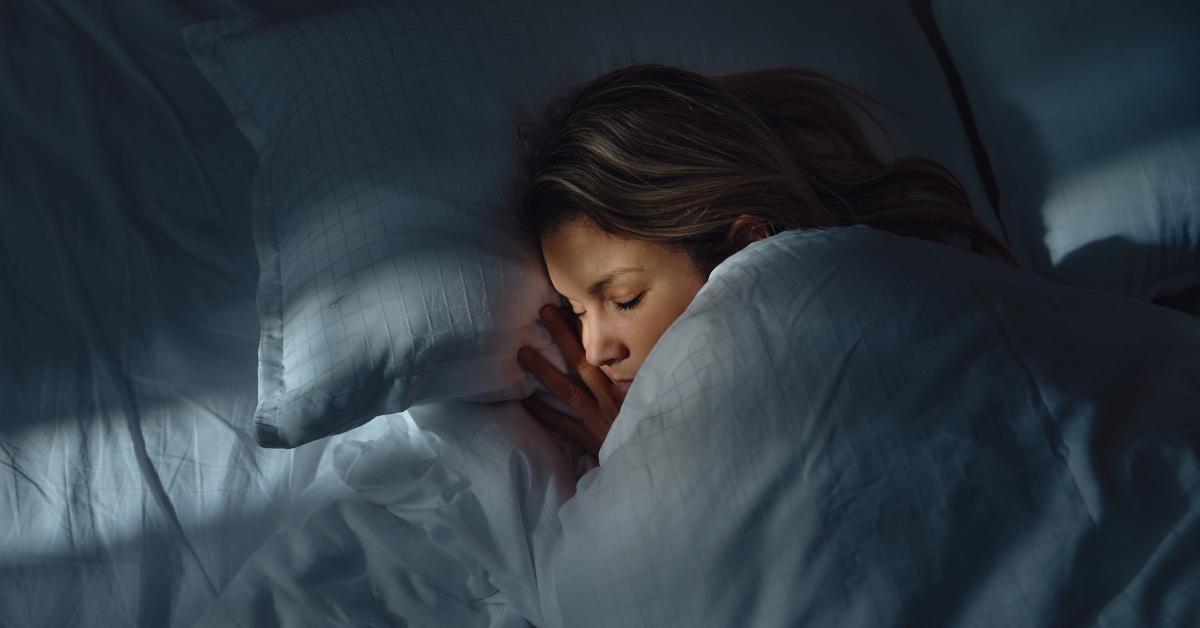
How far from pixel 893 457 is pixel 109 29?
3.42ft

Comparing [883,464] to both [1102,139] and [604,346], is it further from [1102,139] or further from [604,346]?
[1102,139]

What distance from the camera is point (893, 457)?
0.80m

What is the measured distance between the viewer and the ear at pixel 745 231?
3.35 feet

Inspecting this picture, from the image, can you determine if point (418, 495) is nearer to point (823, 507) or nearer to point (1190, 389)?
point (823, 507)

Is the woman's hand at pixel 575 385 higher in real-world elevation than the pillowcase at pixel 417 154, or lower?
lower

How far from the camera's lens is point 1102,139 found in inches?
45.1

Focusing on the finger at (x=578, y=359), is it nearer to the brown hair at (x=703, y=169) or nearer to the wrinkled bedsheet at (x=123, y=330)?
the brown hair at (x=703, y=169)

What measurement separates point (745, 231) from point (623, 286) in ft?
0.41

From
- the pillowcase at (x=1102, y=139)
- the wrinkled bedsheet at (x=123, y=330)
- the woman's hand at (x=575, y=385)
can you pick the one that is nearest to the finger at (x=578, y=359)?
the woman's hand at (x=575, y=385)

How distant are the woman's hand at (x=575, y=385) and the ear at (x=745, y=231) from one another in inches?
7.2

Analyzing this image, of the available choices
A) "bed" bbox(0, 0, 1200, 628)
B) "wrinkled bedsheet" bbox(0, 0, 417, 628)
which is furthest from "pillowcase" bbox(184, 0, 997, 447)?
"wrinkled bedsheet" bbox(0, 0, 417, 628)

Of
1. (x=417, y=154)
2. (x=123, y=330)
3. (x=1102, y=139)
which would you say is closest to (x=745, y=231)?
(x=417, y=154)

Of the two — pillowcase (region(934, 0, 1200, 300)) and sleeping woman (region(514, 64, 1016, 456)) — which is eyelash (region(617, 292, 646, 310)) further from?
pillowcase (region(934, 0, 1200, 300))

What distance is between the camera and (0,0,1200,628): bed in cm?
79
